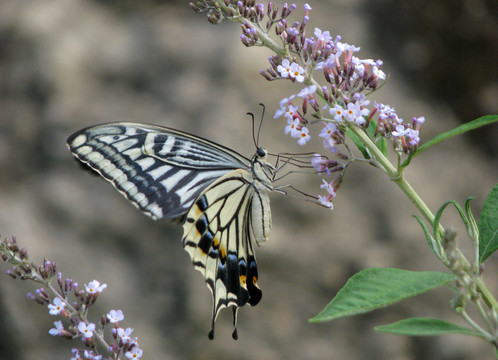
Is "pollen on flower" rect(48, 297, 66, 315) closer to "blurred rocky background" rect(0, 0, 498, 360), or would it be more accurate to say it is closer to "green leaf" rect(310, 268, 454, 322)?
"green leaf" rect(310, 268, 454, 322)

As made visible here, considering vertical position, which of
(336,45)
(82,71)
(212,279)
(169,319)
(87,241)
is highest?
(82,71)

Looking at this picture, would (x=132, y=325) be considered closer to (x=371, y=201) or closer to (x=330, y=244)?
(x=330, y=244)

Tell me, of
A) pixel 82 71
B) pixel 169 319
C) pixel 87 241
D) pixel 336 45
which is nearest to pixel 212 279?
pixel 336 45

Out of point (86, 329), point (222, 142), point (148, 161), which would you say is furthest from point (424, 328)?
point (222, 142)

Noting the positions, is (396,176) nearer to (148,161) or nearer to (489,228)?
(489,228)

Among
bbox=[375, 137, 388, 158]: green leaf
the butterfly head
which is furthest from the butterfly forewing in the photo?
bbox=[375, 137, 388, 158]: green leaf

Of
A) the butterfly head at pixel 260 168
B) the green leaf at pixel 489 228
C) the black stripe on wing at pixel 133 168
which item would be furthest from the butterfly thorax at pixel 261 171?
the green leaf at pixel 489 228
